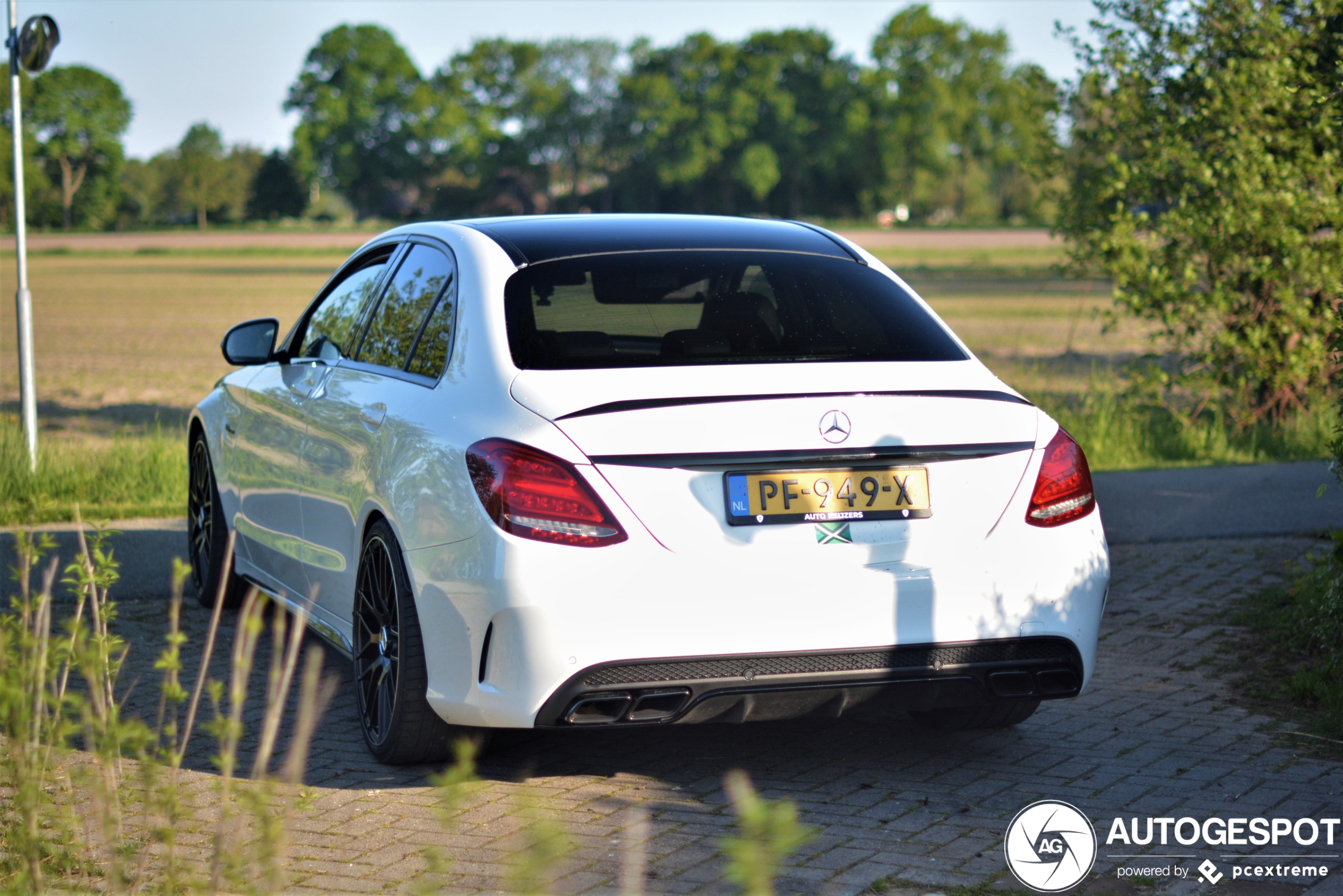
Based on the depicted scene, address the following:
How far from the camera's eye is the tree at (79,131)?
110m

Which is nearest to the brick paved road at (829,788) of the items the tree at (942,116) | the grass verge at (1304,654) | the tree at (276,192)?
the grass verge at (1304,654)

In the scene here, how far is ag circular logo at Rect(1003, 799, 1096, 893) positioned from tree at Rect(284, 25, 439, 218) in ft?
412

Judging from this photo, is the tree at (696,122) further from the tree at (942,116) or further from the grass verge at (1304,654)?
the grass verge at (1304,654)

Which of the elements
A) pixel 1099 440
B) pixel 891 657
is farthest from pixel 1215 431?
pixel 891 657

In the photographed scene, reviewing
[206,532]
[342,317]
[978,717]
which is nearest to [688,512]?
[978,717]

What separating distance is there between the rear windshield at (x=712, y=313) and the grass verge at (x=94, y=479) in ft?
17.4

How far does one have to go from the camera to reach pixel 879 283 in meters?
5.03

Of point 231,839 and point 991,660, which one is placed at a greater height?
point 991,660

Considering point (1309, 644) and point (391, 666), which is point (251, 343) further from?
point (1309, 644)

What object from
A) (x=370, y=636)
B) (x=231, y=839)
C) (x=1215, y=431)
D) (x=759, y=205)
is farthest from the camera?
(x=759, y=205)

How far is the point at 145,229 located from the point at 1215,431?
358 ft

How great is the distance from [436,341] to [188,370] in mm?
17009

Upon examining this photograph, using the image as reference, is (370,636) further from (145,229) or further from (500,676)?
(145,229)

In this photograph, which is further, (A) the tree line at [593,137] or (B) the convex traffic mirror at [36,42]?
(A) the tree line at [593,137]
